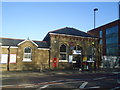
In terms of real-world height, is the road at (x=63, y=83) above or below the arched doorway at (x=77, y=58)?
below

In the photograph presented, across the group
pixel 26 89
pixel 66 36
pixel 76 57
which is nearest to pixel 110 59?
pixel 76 57

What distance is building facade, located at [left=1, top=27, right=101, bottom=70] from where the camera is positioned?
2286 cm

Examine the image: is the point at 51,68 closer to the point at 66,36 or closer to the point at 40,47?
the point at 40,47

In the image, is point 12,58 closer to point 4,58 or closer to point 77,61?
point 4,58

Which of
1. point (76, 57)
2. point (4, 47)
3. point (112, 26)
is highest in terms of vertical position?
point (112, 26)

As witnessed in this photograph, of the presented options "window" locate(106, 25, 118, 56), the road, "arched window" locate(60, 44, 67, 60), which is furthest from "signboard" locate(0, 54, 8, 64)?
"window" locate(106, 25, 118, 56)

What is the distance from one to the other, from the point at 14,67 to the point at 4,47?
11.5 ft

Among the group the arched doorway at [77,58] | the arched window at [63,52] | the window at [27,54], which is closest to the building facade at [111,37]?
the arched doorway at [77,58]

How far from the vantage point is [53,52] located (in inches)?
1005

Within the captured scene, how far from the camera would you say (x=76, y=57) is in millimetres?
26938

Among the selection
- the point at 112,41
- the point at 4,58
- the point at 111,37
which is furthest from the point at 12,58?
the point at 111,37

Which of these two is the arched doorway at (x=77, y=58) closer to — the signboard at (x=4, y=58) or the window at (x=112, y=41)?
the signboard at (x=4, y=58)

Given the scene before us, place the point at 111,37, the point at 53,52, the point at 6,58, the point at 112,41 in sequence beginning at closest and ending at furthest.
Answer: the point at 6,58 < the point at 53,52 < the point at 112,41 < the point at 111,37

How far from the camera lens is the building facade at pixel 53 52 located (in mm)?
22859
